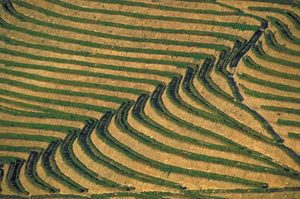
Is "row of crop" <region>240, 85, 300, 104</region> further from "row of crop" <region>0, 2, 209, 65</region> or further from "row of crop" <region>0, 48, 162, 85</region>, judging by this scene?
"row of crop" <region>0, 48, 162, 85</region>

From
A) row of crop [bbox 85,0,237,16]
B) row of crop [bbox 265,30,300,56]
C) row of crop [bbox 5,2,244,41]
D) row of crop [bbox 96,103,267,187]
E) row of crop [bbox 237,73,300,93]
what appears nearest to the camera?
row of crop [bbox 96,103,267,187]

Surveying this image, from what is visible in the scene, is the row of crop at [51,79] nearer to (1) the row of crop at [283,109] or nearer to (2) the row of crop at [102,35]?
(2) the row of crop at [102,35]

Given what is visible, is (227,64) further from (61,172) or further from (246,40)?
(61,172)

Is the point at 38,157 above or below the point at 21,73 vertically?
below

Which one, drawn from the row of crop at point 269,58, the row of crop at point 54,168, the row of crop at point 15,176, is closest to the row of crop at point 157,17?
the row of crop at point 269,58

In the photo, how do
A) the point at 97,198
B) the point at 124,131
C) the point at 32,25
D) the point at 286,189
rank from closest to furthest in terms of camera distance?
the point at 286,189
the point at 97,198
the point at 124,131
the point at 32,25

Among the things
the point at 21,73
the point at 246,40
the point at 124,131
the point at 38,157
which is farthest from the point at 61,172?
the point at 246,40

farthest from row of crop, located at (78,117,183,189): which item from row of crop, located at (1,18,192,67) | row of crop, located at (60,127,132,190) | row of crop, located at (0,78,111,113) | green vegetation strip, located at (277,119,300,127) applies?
green vegetation strip, located at (277,119,300,127)

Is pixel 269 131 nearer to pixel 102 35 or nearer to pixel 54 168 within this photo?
pixel 54 168

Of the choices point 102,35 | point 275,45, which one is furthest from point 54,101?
point 275,45
